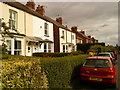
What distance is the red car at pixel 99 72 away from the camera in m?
5.85

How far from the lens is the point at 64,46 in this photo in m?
23.7

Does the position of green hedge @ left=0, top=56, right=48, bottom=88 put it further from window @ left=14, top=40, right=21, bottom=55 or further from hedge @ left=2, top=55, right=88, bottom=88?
window @ left=14, top=40, right=21, bottom=55

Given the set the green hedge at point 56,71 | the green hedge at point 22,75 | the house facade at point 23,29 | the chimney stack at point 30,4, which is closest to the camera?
the green hedge at point 22,75

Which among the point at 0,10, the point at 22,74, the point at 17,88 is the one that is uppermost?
the point at 0,10

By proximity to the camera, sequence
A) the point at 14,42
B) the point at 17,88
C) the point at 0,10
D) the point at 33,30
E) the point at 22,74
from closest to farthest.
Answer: the point at 17,88 < the point at 22,74 < the point at 0,10 < the point at 14,42 < the point at 33,30

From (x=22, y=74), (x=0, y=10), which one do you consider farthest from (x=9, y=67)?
(x=0, y=10)

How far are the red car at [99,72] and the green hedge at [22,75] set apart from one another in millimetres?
2776

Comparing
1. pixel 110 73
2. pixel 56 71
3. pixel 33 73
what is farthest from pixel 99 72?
pixel 33 73

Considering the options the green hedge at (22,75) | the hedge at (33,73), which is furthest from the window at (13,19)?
the green hedge at (22,75)

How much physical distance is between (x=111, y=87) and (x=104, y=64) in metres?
1.24

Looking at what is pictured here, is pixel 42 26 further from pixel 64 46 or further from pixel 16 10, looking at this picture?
pixel 64 46

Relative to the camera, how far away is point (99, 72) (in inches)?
236

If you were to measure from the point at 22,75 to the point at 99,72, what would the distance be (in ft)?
13.7

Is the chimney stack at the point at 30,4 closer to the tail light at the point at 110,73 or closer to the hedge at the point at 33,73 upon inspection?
the hedge at the point at 33,73
